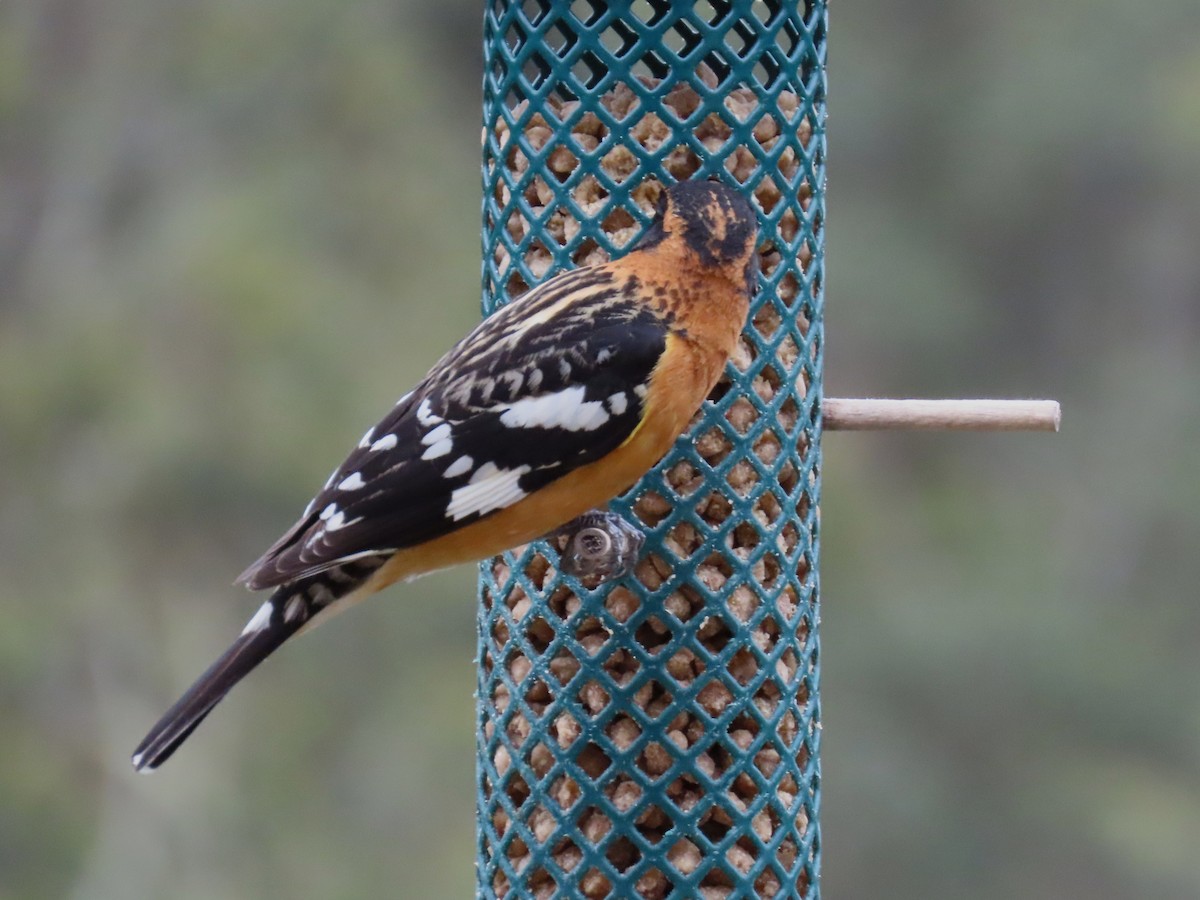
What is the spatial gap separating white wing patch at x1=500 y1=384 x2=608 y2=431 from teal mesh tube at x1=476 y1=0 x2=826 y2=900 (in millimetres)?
281

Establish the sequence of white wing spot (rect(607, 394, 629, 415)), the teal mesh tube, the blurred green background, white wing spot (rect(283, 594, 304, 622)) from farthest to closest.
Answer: the blurred green background → the teal mesh tube → white wing spot (rect(283, 594, 304, 622)) → white wing spot (rect(607, 394, 629, 415))

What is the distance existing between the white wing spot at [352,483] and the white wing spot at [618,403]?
1.47 feet

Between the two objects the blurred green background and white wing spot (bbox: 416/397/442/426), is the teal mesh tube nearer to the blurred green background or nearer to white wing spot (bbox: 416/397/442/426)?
white wing spot (bbox: 416/397/442/426)

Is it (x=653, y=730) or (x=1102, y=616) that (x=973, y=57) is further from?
(x=653, y=730)

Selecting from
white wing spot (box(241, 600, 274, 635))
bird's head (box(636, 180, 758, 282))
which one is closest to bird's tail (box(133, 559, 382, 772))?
white wing spot (box(241, 600, 274, 635))

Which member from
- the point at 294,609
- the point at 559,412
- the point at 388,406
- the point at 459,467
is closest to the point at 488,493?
the point at 459,467

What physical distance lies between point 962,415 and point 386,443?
1.07 metres

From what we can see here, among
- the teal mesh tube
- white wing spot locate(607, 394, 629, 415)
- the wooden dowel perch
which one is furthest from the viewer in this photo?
the wooden dowel perch

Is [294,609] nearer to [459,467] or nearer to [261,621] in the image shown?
[261,621]

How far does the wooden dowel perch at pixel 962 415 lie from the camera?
3.32 m

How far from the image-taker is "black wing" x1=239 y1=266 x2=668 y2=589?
2.97m

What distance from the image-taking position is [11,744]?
812 cm

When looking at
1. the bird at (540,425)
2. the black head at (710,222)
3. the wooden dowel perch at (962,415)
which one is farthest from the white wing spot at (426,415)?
the wooden dowel perch at (962,415)

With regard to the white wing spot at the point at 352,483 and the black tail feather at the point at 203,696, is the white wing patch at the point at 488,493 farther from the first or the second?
the black tail feather at the point at 203,696
